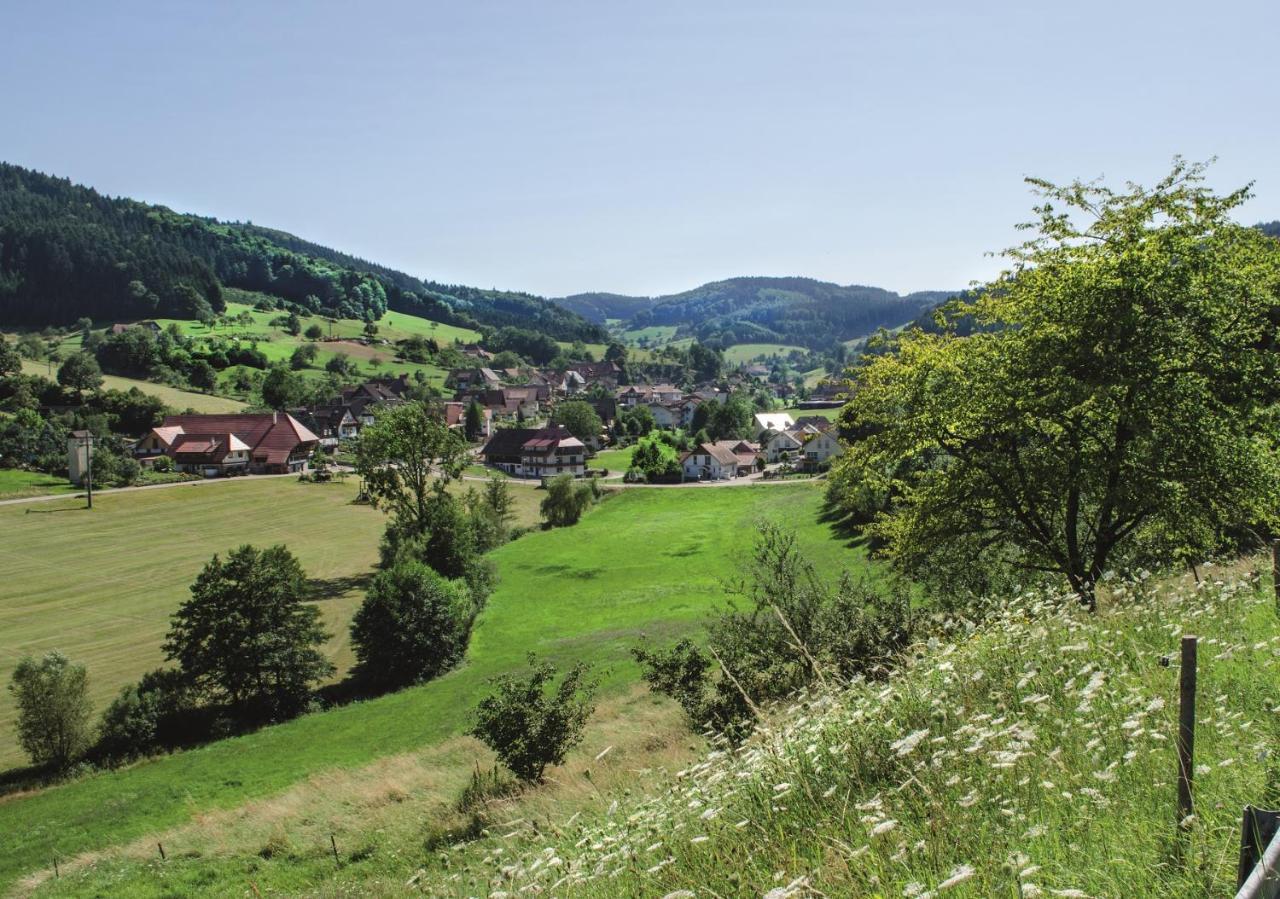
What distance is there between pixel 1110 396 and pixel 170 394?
13273cm

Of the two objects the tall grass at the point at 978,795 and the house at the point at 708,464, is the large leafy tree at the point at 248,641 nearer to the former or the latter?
the tall grass at the point at 978,795

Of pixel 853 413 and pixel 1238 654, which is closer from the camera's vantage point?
pixel 1238 654

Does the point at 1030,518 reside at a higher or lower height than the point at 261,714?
higher

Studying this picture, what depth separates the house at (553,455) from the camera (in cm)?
10538

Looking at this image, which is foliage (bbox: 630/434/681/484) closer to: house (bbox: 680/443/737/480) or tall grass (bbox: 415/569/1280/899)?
house (bbox: 680/443/737/480)

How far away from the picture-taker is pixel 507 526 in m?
68.4

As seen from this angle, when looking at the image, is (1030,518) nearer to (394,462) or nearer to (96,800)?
(96,800)

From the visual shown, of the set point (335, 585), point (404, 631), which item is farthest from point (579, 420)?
point (404, 631)

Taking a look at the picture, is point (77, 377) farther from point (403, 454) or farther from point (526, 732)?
point (526, 732)

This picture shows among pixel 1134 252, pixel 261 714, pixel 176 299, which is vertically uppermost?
pixel 176 299

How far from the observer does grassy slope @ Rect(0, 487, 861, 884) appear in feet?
77.2

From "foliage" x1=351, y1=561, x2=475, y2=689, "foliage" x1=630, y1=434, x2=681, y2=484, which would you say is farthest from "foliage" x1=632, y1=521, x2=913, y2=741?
"foliage" x1=630, y1=434, x2=681, y2=484

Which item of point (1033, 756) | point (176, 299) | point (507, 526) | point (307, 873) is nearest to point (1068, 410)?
point (1033, 756)

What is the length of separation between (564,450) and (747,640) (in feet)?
295
